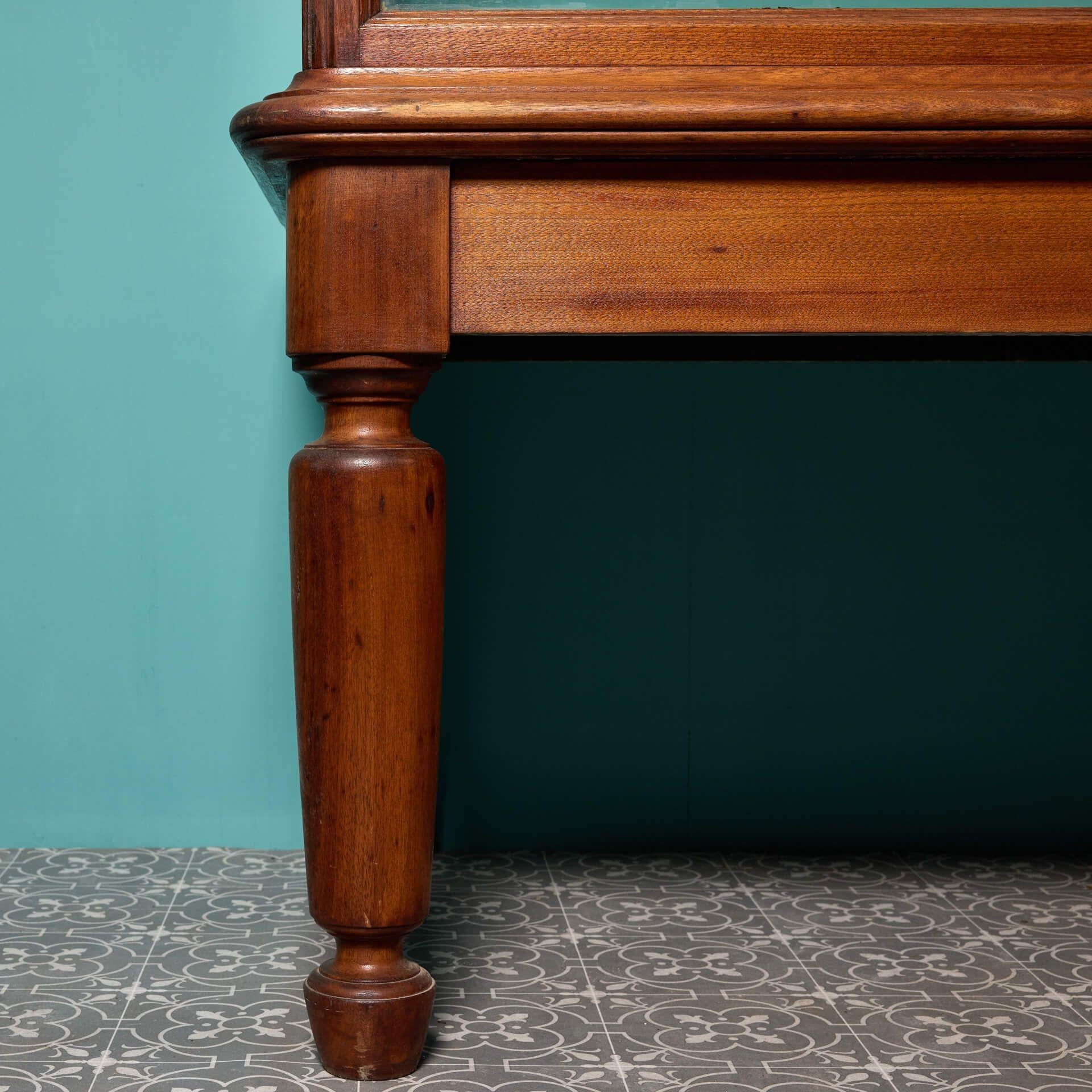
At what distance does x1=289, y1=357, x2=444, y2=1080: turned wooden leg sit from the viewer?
32.0 inches

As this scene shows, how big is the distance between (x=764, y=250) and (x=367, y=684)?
360mm

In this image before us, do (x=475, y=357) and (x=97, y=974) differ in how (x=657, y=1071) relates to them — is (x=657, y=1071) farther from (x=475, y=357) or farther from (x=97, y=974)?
(x=475, y=357)

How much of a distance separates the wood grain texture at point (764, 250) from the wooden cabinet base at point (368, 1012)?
400 millimetres

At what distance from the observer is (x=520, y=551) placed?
1.41 m

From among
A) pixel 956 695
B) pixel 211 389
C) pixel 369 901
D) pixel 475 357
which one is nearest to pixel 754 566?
pixel 956 695

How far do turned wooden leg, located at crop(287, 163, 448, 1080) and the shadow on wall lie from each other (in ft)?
1.84

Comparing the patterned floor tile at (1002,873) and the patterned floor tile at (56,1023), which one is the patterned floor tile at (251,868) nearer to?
the patterned floor tile at (56,1023)

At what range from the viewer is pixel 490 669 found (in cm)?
141

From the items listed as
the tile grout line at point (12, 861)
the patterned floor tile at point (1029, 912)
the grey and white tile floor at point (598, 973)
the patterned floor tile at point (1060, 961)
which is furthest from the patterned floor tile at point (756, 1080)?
the tile grout line at point (12, 861)

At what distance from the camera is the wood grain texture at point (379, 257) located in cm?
80

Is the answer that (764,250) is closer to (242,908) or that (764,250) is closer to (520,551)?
(520,551)

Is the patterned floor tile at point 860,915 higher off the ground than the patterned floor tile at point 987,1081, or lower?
lower

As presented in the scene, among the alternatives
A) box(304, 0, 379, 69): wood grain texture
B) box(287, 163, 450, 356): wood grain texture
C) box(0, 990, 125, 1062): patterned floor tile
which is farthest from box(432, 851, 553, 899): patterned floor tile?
box(304, 0, 379, 69): wood grain texture

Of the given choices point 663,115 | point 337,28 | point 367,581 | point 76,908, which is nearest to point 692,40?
point 663,115
